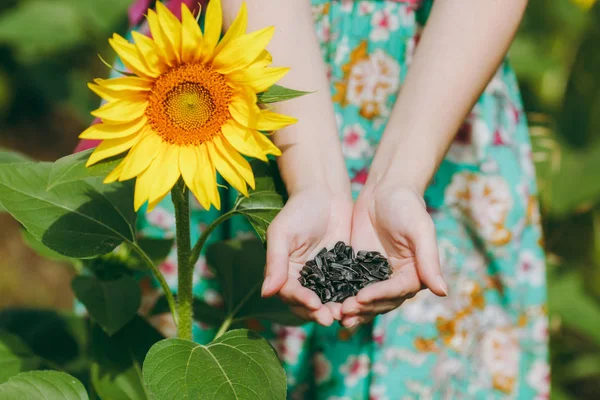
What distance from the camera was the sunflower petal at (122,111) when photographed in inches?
23.4

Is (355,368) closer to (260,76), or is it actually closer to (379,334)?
(379,334)

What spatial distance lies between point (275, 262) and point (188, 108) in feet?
0.51

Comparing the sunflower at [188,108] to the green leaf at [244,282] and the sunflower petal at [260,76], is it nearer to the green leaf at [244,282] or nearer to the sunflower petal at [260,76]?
the sunflower petal at [260,76]

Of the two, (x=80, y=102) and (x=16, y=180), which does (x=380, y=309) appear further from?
(x=80, y=102)

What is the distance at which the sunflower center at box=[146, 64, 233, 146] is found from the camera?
0.62m

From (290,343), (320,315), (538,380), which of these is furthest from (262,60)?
(538,380)

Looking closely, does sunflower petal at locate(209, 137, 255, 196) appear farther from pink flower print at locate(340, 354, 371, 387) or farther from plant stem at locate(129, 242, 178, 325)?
pink flower print at locate(340, 354, 371, 387)

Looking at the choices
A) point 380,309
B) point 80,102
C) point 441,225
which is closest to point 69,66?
point 80,102

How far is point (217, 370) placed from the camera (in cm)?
63

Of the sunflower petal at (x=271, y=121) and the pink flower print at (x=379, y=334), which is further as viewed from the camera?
the pink flower print at (x=379, y=334)

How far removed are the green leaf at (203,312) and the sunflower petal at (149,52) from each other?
0.31 m

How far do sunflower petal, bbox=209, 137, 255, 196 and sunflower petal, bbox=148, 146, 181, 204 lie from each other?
32 millimetres

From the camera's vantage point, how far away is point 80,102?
2506 mm

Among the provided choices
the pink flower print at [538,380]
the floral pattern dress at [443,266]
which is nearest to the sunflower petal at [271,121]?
the floral pattern dress at [443,266]
